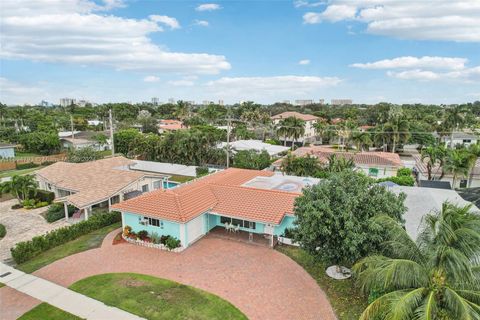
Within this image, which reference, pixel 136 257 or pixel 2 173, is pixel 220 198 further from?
pixel 2 173

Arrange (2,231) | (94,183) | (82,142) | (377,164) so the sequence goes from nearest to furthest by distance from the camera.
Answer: (2,231)
(94,183)
(377,164)
(82,142)

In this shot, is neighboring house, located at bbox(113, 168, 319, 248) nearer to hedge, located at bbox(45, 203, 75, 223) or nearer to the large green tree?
the large green tree

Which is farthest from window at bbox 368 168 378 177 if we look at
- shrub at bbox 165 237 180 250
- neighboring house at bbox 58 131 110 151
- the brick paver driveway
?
neighboring house at bbox 58 131 110 151

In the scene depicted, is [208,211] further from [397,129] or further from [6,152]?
[6,152]

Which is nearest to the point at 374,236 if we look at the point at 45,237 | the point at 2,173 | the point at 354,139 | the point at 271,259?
the point at 271,259

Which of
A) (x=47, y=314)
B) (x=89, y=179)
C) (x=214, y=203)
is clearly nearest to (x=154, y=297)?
(x=47, y=314)

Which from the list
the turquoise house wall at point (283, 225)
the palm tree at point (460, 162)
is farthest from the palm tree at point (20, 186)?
the palm tree at point (460, 162)
